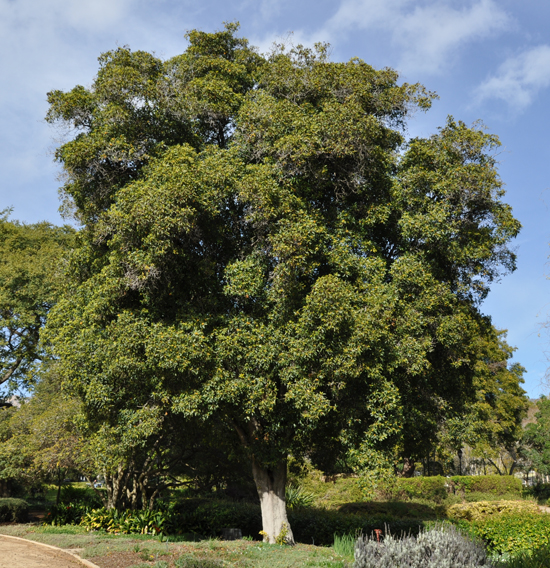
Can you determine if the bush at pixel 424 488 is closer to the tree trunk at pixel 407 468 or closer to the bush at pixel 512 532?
the tree trunk at pixel 407 468

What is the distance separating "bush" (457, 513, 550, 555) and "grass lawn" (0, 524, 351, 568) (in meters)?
3.50

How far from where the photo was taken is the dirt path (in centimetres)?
977

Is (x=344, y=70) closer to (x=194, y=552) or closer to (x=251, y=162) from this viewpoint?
(x=251, y=162)

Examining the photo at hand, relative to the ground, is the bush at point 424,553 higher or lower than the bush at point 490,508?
higher

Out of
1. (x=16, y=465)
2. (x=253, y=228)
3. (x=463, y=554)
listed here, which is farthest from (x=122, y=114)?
(x=16, y=465)

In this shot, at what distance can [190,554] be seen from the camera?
9711 millimetres

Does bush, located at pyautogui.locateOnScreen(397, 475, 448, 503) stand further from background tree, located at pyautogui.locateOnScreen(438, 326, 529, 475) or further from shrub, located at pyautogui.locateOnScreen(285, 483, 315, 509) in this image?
shrub, located at pyautogui.locateOnScreen(285, 483, 315, 509)

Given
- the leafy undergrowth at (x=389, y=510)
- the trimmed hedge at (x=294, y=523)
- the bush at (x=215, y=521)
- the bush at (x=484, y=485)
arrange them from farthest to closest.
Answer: the bush at (x=484, y=485)
the leafy undergrowth at (x=389, y=510)
the bush at (x=215, y=521)
the trimmed hedge at (x=294, y=523)

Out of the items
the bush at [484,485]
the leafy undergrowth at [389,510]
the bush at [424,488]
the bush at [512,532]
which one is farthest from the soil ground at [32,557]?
the bush at [484,485]

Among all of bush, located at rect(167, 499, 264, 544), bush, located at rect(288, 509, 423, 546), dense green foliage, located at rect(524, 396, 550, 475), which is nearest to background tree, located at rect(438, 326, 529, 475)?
dense green foliage, located at rect(524, 396, 550, 475)

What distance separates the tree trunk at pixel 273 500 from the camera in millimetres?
12297

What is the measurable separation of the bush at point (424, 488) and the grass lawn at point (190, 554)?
672 inches

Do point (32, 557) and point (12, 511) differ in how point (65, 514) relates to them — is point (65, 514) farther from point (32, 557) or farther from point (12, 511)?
point (32, 557)

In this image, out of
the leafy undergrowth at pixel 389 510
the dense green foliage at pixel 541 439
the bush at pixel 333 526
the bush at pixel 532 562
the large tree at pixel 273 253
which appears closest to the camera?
the bush at pixel 532 562
